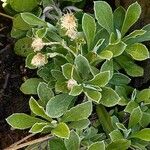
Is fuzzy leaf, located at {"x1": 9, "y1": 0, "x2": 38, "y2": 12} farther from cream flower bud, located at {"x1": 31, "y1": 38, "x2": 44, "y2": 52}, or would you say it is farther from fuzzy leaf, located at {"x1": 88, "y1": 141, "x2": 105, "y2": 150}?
fuzzy leaf, located at {"x1": 88, "y1": 141, "x2": 105, "y2": 150}

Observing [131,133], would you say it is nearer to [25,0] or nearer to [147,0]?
[147,0]

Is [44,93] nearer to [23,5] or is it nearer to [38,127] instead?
[38,127]

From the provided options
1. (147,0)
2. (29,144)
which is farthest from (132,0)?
(29,144)

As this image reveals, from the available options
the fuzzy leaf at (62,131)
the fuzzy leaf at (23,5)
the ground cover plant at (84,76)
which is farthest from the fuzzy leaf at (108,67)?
the fuzzy leaf at (23,5)

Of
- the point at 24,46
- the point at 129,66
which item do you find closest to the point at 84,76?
the point at 129,66

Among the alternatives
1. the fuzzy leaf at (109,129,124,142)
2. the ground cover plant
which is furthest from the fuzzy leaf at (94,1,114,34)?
the fuzzy leaf at (109,129,124,142)
